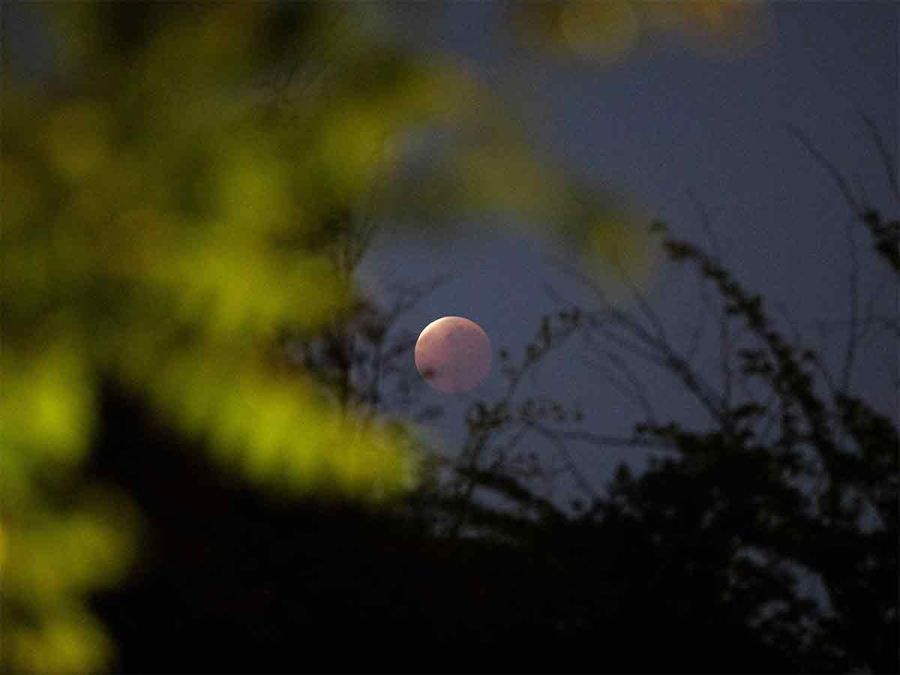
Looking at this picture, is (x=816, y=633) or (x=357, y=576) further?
(x=357, y=576)

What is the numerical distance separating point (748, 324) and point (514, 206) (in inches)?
79.5

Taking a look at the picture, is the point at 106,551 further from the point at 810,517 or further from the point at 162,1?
the point at 810,517

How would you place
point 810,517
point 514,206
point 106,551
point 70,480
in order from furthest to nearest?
point 810,517 → point 70,480 → point 106,551 → point 514,206

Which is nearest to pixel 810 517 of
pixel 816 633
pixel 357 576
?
pixel 816 633

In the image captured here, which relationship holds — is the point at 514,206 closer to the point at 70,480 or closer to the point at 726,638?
the point at 70,480

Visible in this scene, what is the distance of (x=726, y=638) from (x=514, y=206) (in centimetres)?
196

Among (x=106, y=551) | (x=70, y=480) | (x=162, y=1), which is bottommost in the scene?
(x=106, y=551)

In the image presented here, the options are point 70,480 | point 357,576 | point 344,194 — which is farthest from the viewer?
point 357,576

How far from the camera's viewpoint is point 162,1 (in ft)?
2.52

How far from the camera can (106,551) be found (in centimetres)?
93

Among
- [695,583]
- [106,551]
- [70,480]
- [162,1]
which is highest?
[695,583]

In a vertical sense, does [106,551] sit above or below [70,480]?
below

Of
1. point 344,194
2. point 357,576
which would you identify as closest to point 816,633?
point 357,576

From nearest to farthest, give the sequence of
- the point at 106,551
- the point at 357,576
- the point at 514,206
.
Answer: the point at 514,206
the point at 106,551
the point at 357,576
